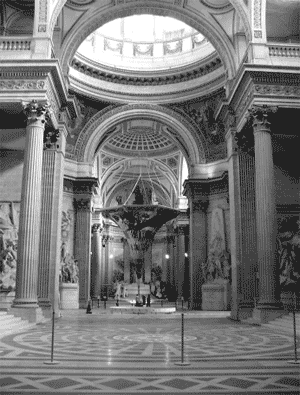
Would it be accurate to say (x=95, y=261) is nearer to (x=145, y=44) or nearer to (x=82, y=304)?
(x=82, y=304)

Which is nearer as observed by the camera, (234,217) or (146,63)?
(234,217)

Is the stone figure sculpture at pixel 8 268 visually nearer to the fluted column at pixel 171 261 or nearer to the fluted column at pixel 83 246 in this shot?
the fluted column at pixel 83 246

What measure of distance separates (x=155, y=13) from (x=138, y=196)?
1543 centimetres

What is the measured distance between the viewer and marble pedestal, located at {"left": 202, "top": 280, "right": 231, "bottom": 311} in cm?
2488

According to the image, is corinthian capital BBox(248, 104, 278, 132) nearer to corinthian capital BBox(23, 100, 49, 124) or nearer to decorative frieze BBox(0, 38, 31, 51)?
corinthian capital BBox(23, 100, 49, 124)

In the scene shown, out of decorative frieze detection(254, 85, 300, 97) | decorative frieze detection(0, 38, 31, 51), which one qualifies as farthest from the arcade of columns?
decorative frieze detection(0, 38, 31, 51)

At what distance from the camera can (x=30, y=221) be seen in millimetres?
13461

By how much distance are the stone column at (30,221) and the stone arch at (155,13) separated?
4.74 metres

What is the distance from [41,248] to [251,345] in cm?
881

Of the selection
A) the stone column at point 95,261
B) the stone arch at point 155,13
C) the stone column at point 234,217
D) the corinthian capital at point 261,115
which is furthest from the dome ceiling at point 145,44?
the corinthian capital at point 261,115

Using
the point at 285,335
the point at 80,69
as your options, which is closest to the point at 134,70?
the point at 80,69

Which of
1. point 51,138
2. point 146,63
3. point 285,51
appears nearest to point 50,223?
point 51,138

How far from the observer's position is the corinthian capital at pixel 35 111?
14.1 m

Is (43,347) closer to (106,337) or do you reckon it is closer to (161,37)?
(106,337)
